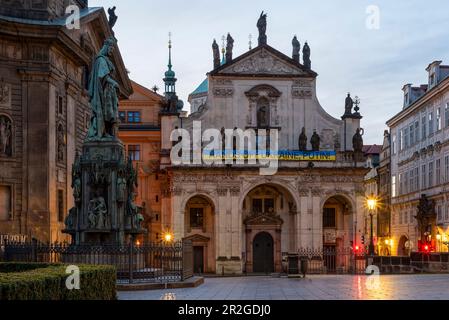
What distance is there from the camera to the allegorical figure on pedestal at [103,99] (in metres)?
28.8

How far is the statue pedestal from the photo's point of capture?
27.9 metres

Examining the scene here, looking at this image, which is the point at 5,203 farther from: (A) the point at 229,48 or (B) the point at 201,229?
(A) the point at 229,48

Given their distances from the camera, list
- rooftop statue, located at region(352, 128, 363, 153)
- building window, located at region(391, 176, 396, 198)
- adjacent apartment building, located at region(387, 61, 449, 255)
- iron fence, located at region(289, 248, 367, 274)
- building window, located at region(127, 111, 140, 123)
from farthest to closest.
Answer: building window, located at region(391, 176, 396, 198) → building window, located at region(127, 111, 140, 123) → rooftop statue, located at region(352, 128, 363, 153) → adjacent apartment building, located at region(387, 61, 449, 255) → iron fence, located at region(289, 248, 367, 274)

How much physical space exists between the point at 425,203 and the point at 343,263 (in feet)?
27.8

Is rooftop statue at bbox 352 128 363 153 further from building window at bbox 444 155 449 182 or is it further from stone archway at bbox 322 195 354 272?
building window at bbox 444 155 449 182

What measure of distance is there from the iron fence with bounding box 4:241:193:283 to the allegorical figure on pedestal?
394 cm

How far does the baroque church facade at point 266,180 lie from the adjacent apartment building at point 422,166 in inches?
214

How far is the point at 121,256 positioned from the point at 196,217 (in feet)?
155

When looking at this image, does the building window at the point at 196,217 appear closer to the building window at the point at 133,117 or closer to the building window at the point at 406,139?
the building window at the point at 133,117

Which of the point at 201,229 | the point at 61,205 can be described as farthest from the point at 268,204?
the point at 61,205

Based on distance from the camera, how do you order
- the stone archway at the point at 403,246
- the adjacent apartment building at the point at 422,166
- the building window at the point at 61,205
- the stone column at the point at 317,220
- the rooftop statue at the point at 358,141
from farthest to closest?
the stone archway at the point at 403,246, the rooftop statue at the point at 358,141, the stone column at the point at 317,220, the adjacent apartment building at the point at 422,166, the building window at the point at 61,205

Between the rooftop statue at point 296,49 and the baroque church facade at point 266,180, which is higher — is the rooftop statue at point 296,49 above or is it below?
above

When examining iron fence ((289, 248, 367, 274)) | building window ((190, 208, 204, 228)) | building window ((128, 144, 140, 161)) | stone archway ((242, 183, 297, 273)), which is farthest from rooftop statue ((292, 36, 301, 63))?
iron fence ((289, 248, 367, 274))

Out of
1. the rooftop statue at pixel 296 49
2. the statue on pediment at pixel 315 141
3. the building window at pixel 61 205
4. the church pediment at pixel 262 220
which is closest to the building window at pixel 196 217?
the church pediment at pixel 262 220
